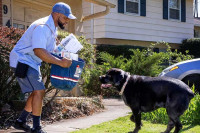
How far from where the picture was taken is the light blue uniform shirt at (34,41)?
14.5ft

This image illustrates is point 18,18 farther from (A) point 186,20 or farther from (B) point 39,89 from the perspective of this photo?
(A) point 186,20

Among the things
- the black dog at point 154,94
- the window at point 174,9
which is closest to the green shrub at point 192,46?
the window at point 174,9

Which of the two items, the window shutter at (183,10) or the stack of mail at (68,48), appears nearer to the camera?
the stack of mail at (68,48)

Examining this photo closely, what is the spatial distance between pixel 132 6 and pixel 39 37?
40.7 feet

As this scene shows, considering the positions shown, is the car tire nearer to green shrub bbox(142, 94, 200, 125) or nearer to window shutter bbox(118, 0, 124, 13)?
green shrub bbox(142, 94, 200, 125)

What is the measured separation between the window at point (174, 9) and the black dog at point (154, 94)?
44.8ft

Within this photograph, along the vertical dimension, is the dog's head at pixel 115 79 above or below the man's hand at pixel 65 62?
below

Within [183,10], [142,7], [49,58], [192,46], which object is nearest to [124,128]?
[49,58]

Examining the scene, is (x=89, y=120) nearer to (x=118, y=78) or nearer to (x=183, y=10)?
(x=118, y=78)

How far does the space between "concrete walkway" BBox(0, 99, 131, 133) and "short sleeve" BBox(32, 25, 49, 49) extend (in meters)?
1.76

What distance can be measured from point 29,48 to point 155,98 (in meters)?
2.22

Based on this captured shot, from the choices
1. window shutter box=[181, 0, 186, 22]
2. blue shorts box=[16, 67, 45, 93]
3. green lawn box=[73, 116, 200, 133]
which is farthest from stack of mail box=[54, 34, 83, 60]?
window shutter box=[181, 0, 186, 22]

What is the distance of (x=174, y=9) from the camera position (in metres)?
18.3

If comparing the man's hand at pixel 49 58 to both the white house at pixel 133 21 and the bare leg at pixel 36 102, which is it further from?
the white house at pixel 133 21
